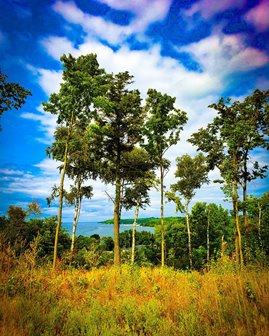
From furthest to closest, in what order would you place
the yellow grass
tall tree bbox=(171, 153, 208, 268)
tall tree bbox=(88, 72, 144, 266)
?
1. tall tree bbox=(171, 153, 208, 268)
2. tall tree bbox=(88, 72, 144, 266)
3. the yellow grass

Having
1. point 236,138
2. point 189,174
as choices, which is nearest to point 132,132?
point 236,138

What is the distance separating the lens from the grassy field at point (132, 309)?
4.16 m

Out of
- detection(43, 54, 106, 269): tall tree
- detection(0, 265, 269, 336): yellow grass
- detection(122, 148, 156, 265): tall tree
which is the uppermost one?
detection(43, 54, 106, 269): tall tree

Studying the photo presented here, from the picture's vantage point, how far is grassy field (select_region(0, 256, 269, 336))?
164 inches

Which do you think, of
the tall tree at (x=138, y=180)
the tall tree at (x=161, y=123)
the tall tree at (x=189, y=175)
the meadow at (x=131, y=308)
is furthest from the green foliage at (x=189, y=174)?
the meadow at (x=131, y=308)

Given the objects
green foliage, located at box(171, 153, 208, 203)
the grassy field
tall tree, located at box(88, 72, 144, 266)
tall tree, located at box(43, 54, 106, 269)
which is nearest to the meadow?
the grassy field

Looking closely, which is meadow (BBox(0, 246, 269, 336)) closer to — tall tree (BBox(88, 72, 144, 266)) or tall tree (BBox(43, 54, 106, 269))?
tall tree (BBox(43, 54, 106, 269))

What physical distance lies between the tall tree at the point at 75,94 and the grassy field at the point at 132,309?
7600mm

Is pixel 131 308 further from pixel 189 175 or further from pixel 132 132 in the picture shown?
pixel 189 175

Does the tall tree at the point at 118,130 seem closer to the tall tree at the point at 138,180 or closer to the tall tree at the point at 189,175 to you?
the tall tree at the point at 138,180

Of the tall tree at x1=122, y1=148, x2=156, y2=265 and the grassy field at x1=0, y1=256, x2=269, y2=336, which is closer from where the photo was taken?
the grassy field at x1=0, y1=256, x2=269, y2=336

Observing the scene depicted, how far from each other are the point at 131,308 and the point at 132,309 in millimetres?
61

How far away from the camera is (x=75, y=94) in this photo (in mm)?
14055

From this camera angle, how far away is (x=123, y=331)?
4.40 m
